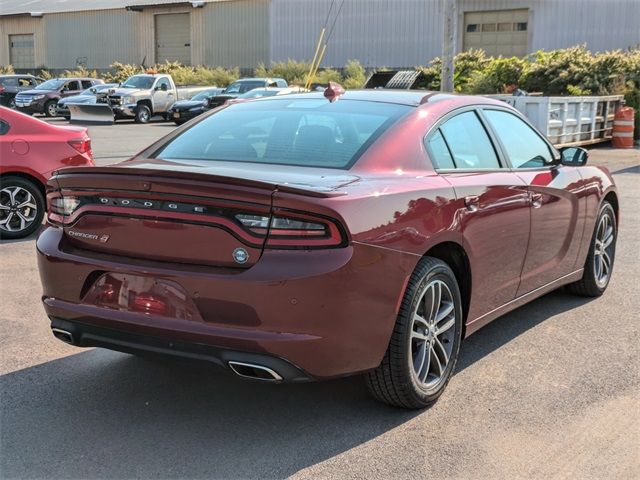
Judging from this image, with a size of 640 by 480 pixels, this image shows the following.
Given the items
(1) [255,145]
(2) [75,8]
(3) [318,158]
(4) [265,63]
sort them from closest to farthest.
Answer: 1. (3) [318,158]
2. (1) [255,145]
3. (4) [265,63]
4. (2) [75,8]

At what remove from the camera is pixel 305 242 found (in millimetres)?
3262

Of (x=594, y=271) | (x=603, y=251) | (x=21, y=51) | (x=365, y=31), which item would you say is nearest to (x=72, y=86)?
(x=365, y=31)

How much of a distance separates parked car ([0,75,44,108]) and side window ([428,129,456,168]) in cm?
3360

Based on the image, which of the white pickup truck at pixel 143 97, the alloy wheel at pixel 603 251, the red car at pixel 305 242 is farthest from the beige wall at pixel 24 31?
the red car at pixel 305 242

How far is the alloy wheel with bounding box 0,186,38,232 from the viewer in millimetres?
8250

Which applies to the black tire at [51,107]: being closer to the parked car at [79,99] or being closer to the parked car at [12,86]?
the parked car at [79,99]

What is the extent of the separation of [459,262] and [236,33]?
51302 mm

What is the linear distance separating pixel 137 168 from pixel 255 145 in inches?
32.5

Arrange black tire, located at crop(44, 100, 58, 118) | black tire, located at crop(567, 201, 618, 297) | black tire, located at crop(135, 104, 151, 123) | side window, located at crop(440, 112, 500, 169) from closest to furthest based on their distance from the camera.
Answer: side window, located at crop(440, 112, 500, 169) < black tire, located at crop(567, 201, 618, 297) < black tire, located at crop(135, 104, 151, 123) < black tire, located at crop(44, 100, 58, 118)

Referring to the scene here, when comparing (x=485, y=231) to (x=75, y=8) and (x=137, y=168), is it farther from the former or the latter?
(x=75, y=8)

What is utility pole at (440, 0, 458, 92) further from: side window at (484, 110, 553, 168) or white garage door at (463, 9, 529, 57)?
white garage door at (463, 9, 529, 57)

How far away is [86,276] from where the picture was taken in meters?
3.63

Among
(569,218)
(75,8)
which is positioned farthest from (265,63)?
(569,218)

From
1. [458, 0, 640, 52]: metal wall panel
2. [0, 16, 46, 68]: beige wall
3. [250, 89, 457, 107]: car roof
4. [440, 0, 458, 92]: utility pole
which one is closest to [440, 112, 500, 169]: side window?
[250, 89, 457, 107]: car roof
